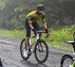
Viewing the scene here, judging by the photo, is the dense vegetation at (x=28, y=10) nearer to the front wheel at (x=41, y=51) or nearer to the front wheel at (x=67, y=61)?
the front wheel at (x=41, y=51)

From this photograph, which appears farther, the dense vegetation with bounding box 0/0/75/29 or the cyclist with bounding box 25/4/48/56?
the dense vegetation with bounding box 0/0/75/29

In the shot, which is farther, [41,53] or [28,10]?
[28,10]

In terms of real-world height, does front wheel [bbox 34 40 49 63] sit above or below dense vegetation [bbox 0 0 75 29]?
below

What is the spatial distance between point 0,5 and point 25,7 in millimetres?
4692

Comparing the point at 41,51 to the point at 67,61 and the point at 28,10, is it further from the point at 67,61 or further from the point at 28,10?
the point at 28,10

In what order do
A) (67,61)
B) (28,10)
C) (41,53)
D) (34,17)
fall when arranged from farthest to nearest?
(28,10), (34,17), (41,53), (67,61)

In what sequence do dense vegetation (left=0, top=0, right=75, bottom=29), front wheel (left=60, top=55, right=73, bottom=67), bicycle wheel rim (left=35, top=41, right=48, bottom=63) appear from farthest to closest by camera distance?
dense vegetation (left=0, top=0, right=75, bottom=29)
bicycle wheel rim (left=35, top=41, right=48, bottom=63)
front wheel (left=60, top=55, right=73, bottom=67)

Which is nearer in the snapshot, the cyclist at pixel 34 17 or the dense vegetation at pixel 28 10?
the cyclist at pixel 34 17

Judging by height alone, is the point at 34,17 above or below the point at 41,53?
above

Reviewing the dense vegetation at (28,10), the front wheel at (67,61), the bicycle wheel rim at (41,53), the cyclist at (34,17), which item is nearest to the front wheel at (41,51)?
the bicycle wheel rim at (41,53)

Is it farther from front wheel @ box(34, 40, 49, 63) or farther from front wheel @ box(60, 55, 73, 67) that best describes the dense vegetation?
front wheel @ box(60, 55, 73, 67)

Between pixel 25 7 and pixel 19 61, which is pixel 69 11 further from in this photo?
pixel 19 61

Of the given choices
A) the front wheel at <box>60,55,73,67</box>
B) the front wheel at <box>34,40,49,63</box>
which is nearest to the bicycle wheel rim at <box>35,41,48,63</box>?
the front wheel at <box>34,40,49,63</box>

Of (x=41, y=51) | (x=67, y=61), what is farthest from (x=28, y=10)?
(x=67, y=61)
